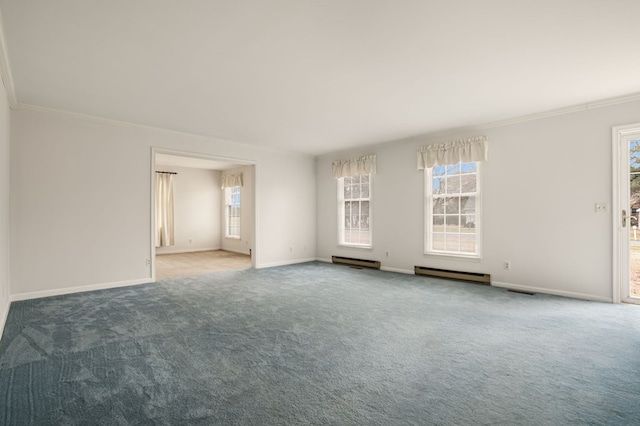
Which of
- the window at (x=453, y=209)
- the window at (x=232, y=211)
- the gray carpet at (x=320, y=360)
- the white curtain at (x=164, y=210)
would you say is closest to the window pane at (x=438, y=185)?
the window at (x=453, y=209)

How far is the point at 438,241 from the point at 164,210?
24.5 feet

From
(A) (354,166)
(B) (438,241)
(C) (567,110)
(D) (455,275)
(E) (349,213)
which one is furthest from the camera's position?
(E) (349,213)

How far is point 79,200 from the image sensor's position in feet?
14.6

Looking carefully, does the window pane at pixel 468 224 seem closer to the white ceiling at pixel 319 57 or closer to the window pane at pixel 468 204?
the window pane at pixel 468 204

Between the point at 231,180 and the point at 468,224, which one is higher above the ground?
the point at 231,180

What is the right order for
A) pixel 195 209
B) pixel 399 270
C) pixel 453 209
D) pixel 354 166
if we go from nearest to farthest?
pixel 453 209
pixel 399 270
pixel 354 166
pixel 195 209

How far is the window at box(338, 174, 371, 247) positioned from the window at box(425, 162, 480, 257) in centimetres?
133

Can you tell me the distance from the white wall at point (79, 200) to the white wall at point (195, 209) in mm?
4365

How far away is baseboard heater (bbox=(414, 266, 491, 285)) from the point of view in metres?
4.92

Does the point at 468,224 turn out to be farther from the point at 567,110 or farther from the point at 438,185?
the point at 567,110

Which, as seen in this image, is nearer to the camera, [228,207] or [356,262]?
[356,262]

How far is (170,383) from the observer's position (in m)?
2.06

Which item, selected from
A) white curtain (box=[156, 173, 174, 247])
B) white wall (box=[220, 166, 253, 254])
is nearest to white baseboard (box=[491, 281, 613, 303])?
white wall (box=[220, 166, 253, 254])

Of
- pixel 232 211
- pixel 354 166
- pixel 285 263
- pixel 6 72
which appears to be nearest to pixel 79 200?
pixel 6 72
